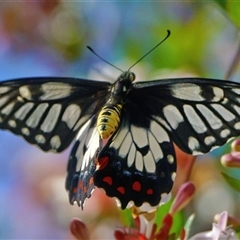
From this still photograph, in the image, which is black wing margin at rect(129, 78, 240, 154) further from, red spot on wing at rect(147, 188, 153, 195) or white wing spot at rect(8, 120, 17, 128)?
white wing spot at rect(8, 120, 17, 128)

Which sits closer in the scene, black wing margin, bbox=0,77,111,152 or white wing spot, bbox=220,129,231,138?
white wing spot, bbox=220,129,231,138

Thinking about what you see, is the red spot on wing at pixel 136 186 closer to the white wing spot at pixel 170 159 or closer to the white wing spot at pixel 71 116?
the white wing spot at pixel 170 159

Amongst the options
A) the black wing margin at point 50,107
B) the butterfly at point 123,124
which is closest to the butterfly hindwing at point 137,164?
the butterfly at point 123,124

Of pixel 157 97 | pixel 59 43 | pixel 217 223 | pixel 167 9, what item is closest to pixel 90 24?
pixel 59 43

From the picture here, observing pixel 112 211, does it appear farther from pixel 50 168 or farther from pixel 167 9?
pixel 167 9

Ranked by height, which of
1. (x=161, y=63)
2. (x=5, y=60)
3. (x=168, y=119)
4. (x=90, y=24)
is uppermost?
(x=90, y=24)

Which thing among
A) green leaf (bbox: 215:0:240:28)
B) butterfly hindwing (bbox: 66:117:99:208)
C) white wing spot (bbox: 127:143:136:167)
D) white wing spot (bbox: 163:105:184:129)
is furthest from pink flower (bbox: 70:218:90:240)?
green leaf (bbox: 215:0:240:28)
